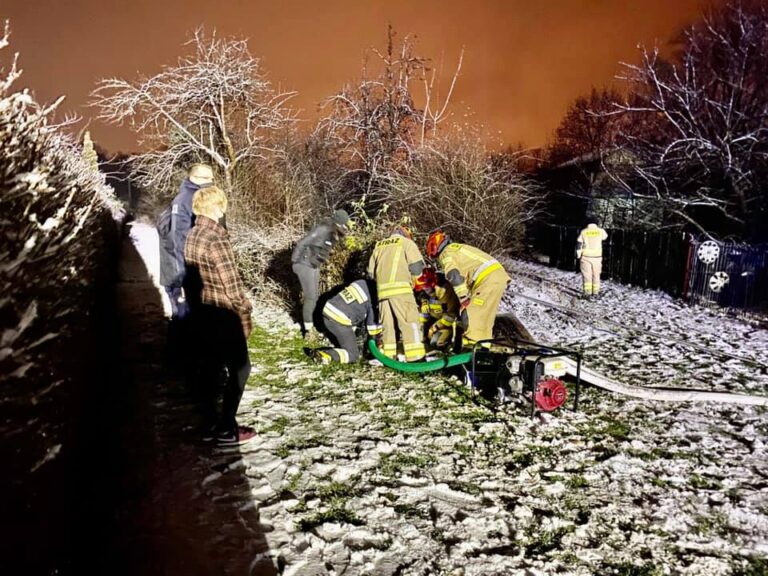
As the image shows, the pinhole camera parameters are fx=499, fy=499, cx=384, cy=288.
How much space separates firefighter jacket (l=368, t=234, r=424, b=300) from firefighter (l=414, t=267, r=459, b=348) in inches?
21.3

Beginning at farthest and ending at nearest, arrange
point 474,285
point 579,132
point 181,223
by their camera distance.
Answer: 1. point 579,132
2. point 474,285
3. point 181,223

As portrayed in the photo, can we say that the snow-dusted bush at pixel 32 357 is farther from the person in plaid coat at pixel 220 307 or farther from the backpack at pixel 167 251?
the backpack at pixel 167 251

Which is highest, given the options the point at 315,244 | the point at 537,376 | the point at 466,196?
the point at 466,196

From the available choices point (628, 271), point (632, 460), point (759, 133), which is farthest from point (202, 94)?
point (632, 460)

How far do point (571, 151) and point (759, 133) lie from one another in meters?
31.9

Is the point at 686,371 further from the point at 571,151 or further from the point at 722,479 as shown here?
the point at 571,151

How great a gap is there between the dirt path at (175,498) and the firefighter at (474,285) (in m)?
2.79

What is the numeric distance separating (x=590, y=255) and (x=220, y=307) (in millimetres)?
9660

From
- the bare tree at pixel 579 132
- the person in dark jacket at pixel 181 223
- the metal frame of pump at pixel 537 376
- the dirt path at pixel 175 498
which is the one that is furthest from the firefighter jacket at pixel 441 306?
the bare tree at pixel 579 132

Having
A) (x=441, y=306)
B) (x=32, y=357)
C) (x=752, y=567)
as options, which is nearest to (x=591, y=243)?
(x=441, y=306)

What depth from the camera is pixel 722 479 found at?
343 centimetres

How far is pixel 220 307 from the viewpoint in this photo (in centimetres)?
369

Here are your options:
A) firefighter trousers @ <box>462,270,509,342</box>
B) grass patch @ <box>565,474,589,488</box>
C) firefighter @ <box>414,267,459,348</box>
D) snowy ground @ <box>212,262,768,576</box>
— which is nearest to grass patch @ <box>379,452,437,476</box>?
snowy ground @ <box>212,262,768,576</box>

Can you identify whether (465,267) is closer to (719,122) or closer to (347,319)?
(347,319)
